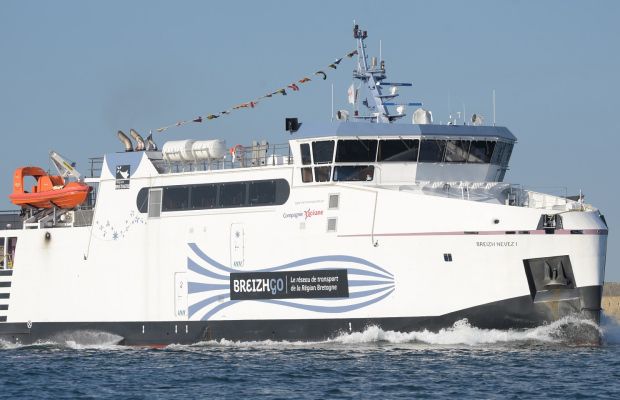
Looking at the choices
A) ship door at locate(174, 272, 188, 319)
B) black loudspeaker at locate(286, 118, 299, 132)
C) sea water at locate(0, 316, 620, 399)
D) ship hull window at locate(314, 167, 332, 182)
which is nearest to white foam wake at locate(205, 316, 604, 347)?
sea water at locate(0, 316, 620, 399)

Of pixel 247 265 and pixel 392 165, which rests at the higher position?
pixel 392 165

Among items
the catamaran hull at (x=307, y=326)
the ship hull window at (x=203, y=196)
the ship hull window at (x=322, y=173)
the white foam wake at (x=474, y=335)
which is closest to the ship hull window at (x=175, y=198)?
the ship hull window at (x=203, y=196)

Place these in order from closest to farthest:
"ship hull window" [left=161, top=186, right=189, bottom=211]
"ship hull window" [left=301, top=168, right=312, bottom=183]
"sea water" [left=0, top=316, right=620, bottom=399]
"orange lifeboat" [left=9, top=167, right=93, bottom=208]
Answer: "sea water" [left=0, top=316, right=620, bottom=399] < "ship hull window" [left=301, top=168, right=312, bottom=183] < "ship hull window" [left=161, top=186, right=189, bottom=211] < "orange lifeboat" [left=9, top=167, right=93, bottom=208]

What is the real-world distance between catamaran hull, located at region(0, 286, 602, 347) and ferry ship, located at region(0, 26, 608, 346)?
0.16 feet

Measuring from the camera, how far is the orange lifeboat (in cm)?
3581

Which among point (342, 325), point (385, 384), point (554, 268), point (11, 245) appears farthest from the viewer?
point (11, 245)

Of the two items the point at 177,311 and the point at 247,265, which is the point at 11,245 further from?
the point at 247,265

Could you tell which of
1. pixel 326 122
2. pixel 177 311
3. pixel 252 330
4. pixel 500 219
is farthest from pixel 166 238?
pixel 500 219

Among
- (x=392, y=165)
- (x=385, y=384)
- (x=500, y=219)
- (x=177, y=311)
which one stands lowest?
(x=385, y=384)

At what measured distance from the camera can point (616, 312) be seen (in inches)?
2352

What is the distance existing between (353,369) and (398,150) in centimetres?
783

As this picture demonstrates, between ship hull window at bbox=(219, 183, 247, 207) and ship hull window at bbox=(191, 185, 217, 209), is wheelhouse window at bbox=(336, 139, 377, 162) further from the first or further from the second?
ship hull window at bbox=(191, 185, 217, 209)

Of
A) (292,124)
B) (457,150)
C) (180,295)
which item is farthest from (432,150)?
(180,295)

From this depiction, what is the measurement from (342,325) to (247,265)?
3.76 meters
